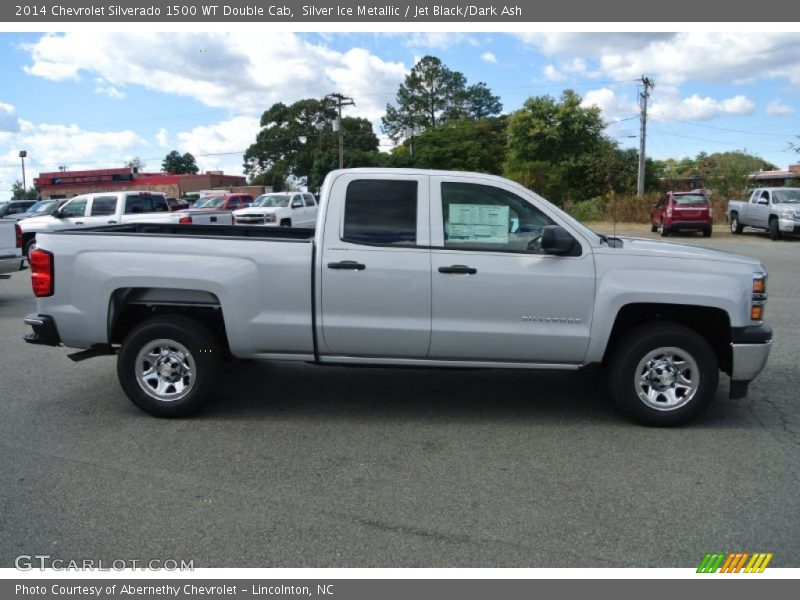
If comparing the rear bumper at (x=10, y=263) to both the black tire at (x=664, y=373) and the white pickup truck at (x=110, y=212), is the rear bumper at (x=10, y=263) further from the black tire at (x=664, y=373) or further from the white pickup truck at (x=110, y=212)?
the black tire at (x=664, y=373)

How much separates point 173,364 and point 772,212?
24.8 meters

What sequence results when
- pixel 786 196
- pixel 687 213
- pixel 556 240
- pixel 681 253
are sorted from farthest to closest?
pixel 687 213 → pixel 786 196 → pixel 681 253 → pixel 556 240

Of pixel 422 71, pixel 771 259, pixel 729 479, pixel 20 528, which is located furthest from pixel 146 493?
pixel 422 71

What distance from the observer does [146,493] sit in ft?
14.1

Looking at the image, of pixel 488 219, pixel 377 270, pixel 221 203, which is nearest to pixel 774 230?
pixel 221 203

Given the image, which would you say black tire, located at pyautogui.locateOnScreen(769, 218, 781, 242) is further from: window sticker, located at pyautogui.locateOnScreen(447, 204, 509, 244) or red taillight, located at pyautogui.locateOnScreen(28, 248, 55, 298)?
red taillight, located at pyautogui.locateOnScreen(28, 248, 55, 298)

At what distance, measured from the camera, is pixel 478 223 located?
5504mm

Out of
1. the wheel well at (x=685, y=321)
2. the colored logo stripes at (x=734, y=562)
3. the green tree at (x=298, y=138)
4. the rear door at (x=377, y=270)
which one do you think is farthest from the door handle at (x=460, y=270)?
the green tree at (x=298, y=138)

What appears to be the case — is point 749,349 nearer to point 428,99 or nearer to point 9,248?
point 9,248

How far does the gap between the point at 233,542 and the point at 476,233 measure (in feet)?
9.71

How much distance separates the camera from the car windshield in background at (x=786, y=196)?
2492 centimetres

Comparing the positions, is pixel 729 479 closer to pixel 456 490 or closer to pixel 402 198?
pixel 456 490

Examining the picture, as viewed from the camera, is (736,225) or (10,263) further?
(736,225)

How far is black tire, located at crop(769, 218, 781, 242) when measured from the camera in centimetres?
2469
